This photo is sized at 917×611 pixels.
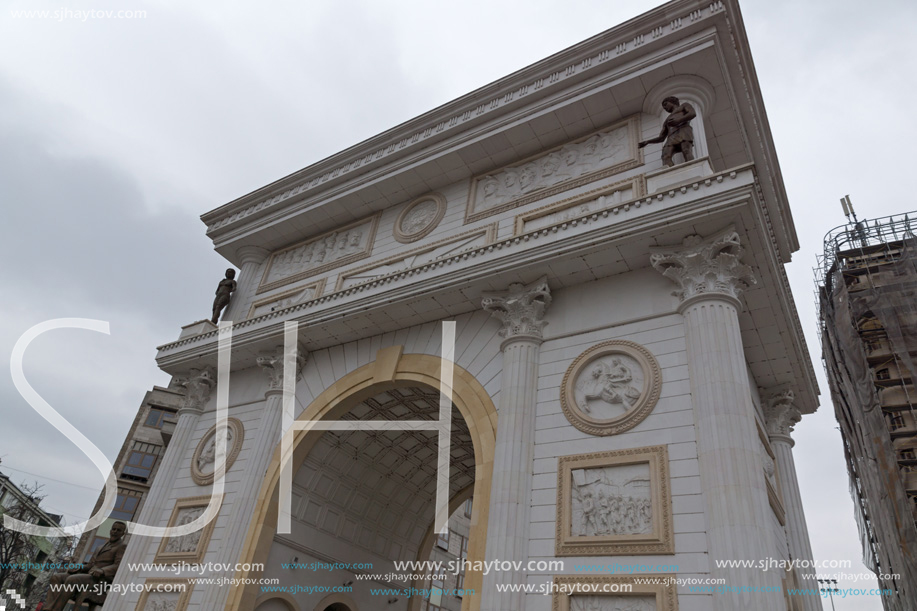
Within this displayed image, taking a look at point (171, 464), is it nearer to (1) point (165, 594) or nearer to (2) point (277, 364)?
(1) point (165, 594)

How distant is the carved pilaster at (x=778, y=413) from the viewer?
48.0ft

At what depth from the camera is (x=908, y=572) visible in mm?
19000

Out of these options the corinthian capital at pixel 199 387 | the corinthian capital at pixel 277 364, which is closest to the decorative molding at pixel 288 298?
the corinthian capital at pixel 277 364

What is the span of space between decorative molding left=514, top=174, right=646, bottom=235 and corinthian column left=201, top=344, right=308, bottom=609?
733cm

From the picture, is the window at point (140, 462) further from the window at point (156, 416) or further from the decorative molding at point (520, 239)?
the decorative molding at point (520, 239)

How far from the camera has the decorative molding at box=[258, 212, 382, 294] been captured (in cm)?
1866

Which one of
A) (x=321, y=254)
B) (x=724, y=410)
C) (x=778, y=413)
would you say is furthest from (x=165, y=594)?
(x=778, y=413)

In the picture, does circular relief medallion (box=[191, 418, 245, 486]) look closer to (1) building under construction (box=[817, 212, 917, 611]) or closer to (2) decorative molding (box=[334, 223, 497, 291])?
(2) decorative molding (box=[334, 223, 497, 291])

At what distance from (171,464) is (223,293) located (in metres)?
5.95

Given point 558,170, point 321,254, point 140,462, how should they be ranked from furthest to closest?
point 140,462 < point 321,254 < point 558,170

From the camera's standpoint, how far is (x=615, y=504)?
10.1m

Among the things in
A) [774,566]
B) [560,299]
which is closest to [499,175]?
[560,299]

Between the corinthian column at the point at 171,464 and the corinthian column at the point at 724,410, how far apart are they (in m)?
14.3

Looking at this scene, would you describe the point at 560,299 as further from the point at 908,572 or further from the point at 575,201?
the point at 908,572
